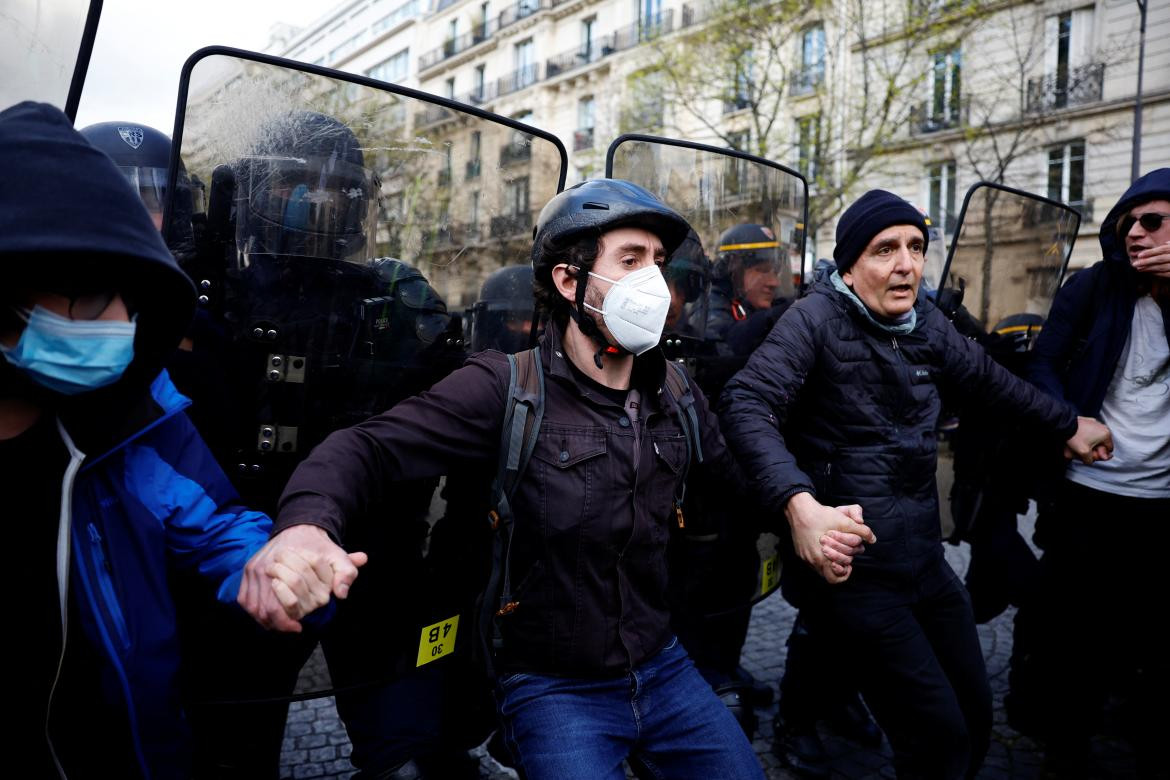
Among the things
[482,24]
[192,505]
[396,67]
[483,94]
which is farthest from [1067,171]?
[396,67]

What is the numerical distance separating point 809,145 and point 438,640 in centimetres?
1898

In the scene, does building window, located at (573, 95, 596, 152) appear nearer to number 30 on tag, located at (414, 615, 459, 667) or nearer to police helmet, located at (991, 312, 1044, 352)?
police helmet, located at (991, 312, 1044, 352)

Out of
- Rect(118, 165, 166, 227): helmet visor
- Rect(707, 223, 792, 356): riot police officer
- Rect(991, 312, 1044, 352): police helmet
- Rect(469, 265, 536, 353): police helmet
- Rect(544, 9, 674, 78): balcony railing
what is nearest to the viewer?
Rect(118, 165, 166, 227): helmet visor

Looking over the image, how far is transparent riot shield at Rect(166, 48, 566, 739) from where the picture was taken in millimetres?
2244

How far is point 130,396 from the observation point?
164cm

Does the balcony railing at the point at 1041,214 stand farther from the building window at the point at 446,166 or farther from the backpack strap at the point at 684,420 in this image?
the building window at the point at 446,166

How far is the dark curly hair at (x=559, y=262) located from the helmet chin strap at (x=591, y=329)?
15 millimetres

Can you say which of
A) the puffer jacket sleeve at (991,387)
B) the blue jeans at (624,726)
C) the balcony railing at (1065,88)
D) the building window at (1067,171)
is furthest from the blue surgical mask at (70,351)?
the building window at (1067,171)

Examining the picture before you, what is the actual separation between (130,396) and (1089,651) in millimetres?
3411

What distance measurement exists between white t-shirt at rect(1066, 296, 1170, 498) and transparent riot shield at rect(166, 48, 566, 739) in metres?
2.41

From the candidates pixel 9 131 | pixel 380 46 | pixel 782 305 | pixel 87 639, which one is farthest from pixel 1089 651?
pixel 380 46

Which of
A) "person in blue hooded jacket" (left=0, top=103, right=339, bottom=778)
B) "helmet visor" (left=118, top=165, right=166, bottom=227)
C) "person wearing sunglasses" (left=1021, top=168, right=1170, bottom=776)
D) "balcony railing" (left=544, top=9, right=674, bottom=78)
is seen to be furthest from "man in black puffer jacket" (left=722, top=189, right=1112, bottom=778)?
"balcony railing" (left=544, top=9, right=674, bottom=78)

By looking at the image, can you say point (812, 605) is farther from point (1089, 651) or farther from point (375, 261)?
point (375, 261)

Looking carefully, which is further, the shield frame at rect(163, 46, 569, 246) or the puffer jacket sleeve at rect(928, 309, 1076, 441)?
the puffer jacket sleeve at rect(928, 309, 1076, 441)
